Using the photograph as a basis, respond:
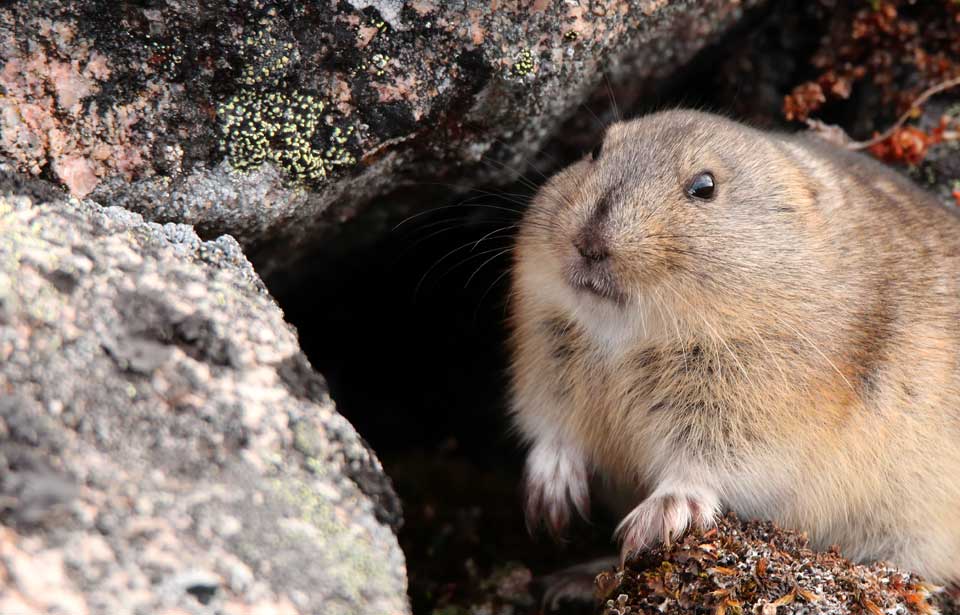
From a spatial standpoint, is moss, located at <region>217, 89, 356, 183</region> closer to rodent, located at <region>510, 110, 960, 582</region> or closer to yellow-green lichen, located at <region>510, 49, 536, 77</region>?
yellow-green lichen, located at <region>510, 49, 536, 77</region>

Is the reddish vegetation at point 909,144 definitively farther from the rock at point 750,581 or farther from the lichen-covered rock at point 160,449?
the lichen-covered rock at point 160,449

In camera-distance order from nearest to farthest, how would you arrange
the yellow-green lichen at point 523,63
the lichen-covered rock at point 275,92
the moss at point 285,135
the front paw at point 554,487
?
the lichen-covered rock at point 275,92 < the moss at point 285,135 < the yellow-green lichen at point 523,63 < the front paw at point 554,487

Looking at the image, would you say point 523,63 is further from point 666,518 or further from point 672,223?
point 666,518

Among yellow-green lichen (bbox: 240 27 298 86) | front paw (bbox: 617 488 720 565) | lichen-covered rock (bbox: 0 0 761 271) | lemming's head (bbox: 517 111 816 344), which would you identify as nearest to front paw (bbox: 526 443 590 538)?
front paw (bbox: 617 488 720 565)

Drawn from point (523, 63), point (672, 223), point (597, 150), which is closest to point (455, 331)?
point (597, 150)

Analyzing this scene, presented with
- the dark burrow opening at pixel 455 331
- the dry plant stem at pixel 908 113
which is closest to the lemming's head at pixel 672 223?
the dark burrow opening at pixel 455 331

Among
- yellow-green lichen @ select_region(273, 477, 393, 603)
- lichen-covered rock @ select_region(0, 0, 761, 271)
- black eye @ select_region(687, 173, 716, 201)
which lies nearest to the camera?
→ yellow-green lichen @ select_region(273, 477, 393, 603)
